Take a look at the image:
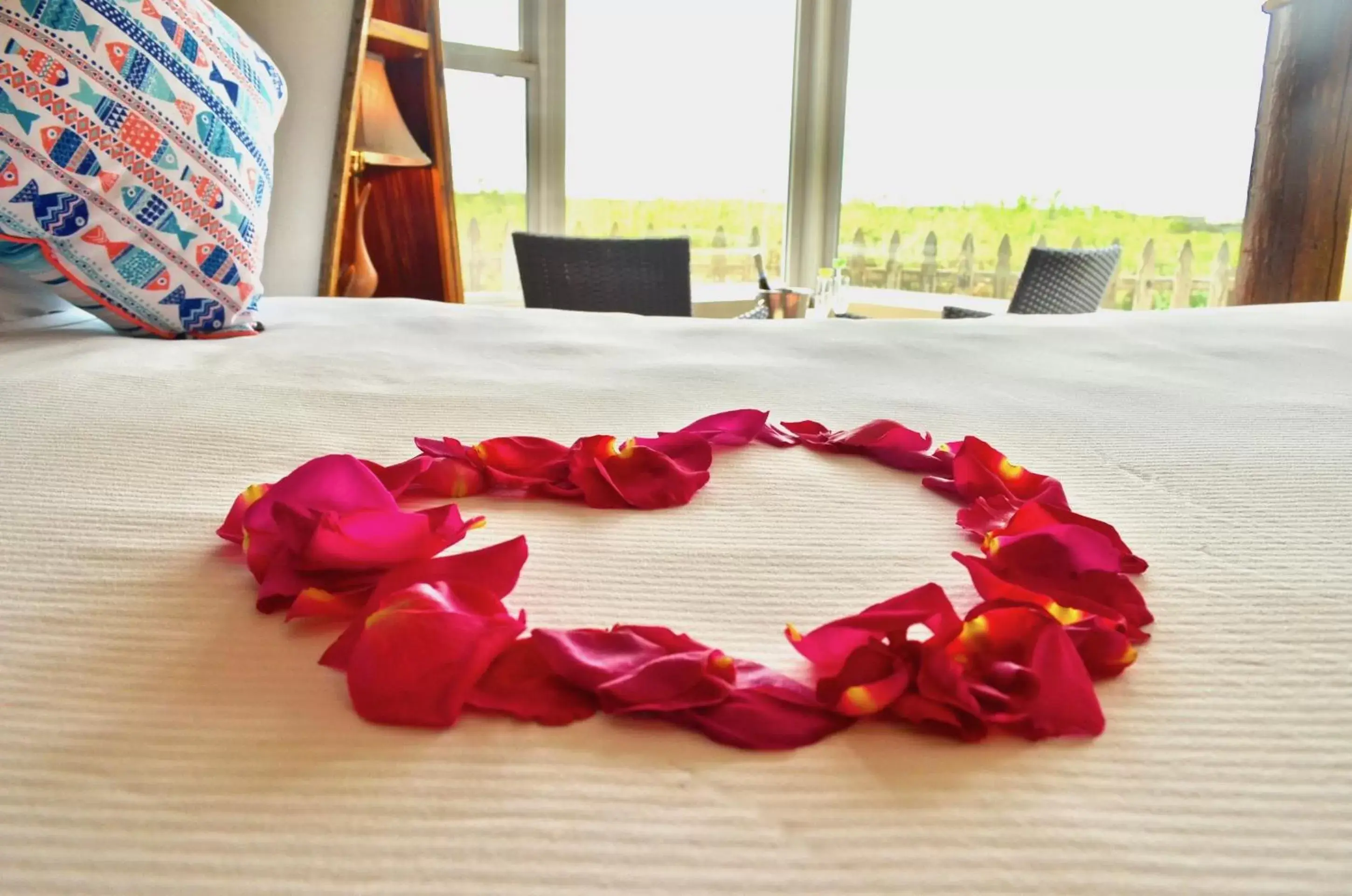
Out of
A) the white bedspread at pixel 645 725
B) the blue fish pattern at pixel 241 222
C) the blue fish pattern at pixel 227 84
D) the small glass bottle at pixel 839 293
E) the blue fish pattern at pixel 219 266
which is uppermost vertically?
the blue fish pattern at pixel 227 84

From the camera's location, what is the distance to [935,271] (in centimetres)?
364

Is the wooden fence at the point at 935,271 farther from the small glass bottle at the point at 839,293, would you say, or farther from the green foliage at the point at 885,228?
the small glass bottle at the point at 839,293

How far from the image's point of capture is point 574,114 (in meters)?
3.36

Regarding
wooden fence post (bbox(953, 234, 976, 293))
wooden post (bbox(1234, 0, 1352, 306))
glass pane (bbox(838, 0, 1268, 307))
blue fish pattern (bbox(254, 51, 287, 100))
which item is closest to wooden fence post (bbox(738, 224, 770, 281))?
glass pane (bbox(838, 0, 1268, 307))

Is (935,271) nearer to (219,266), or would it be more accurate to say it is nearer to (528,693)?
(219,266)

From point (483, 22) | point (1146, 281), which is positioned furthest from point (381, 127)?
point (1146, 281)

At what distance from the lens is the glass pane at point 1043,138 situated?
3.06 metres

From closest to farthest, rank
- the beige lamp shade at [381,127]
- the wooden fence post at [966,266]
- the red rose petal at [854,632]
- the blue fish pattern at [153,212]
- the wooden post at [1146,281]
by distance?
1. the red rose petal at [854,632]
2. the blue fish pattern at [153,212]
3. the beige lamp shade at [381,127]
4. the wooden post at [1146,281]
5. the wooden fence post at [966,266]

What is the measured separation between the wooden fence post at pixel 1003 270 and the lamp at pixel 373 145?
207 cm

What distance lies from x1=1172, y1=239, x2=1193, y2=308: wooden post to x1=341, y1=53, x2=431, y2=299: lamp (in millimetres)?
2485

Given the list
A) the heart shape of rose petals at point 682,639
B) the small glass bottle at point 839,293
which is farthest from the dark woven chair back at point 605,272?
the heart shape of rose petals at point 682,639

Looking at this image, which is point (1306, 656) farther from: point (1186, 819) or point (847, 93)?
point (847, 93)

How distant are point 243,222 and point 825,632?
3.80 ft

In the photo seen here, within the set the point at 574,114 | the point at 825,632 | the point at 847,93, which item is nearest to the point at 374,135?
the point at 574,114
